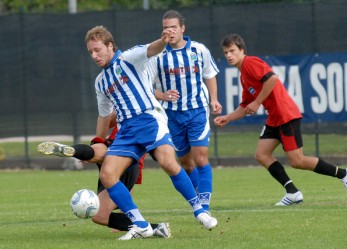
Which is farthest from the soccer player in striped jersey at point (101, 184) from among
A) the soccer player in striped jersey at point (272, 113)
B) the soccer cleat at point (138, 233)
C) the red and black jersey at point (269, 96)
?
the red and black jersey at point (269, 96)

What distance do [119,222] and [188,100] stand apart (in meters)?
2.12

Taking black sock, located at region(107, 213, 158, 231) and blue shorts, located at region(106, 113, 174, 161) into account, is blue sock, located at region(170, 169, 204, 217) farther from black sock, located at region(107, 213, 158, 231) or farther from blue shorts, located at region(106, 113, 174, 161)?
black sock, located at region(107, 213, 158, 231)

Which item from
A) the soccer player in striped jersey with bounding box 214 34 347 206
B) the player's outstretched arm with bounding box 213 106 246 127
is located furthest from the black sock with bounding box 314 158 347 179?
the player's outstretched arm with bounding box 213 106 246 127

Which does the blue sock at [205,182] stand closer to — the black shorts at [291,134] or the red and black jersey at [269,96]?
the red and black jersey at [269,96]

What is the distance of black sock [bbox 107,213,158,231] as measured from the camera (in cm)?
895

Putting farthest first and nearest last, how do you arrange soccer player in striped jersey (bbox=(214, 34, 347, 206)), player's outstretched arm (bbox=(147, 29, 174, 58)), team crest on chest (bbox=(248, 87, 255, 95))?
team crest on chest (bbox=(248, 87, 255, 95)) < soccer player in striped jersey (bbox=(214, 34, 347, 206)) < player's outstretched arm (bbox=(147, 29, 174, 58))

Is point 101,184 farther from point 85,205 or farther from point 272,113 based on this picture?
point 272,113

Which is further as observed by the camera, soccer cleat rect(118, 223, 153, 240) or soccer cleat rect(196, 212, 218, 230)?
soccer cleat rect(196, 212, 218, 230)

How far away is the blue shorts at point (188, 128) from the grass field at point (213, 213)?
754 mm

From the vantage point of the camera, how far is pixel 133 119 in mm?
8789

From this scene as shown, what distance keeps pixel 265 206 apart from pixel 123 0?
21.8 metres

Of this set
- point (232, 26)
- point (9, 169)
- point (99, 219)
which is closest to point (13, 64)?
point (9, 169)

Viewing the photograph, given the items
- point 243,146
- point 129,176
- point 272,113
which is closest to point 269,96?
point 272,113

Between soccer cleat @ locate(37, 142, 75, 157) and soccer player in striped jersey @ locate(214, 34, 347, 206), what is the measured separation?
2.48 m
